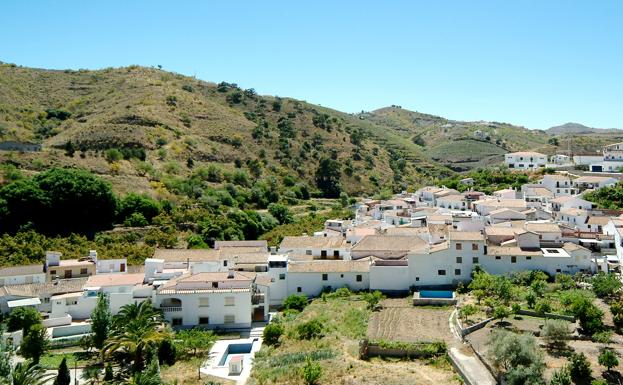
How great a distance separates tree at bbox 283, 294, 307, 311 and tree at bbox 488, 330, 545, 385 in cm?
1268

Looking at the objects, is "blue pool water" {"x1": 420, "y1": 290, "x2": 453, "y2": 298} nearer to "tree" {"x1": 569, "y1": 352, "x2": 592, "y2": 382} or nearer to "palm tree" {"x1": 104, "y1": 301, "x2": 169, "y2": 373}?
"tree" {"x1": 569, "y1": 352, "x2": 592, "y2": 382}

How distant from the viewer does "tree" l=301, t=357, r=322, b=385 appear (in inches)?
846

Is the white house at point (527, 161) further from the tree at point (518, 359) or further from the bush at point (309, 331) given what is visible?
the tree at point (518, 359)

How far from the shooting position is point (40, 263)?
37.3m

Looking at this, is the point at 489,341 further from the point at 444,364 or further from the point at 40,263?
the point at 40,263

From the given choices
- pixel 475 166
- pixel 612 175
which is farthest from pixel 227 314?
pixel 475 166

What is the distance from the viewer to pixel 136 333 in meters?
24.6

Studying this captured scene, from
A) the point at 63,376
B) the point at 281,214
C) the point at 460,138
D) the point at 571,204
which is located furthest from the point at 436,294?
the point at 460,138

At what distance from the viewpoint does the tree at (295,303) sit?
31.9 meters

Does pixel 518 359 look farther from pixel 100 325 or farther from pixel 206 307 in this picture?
pixel 100 325

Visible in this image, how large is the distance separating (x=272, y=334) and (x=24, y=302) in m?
14.8


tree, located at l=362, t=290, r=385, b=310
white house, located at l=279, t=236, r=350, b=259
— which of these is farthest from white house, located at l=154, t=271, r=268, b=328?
white house, located at l=279, t=236, r=350, b=259

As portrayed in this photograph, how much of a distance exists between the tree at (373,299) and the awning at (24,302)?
18607 mm

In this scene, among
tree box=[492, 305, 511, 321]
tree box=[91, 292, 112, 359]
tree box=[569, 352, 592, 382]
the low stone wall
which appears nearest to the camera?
tree box=[569, 352, 592, 382]
